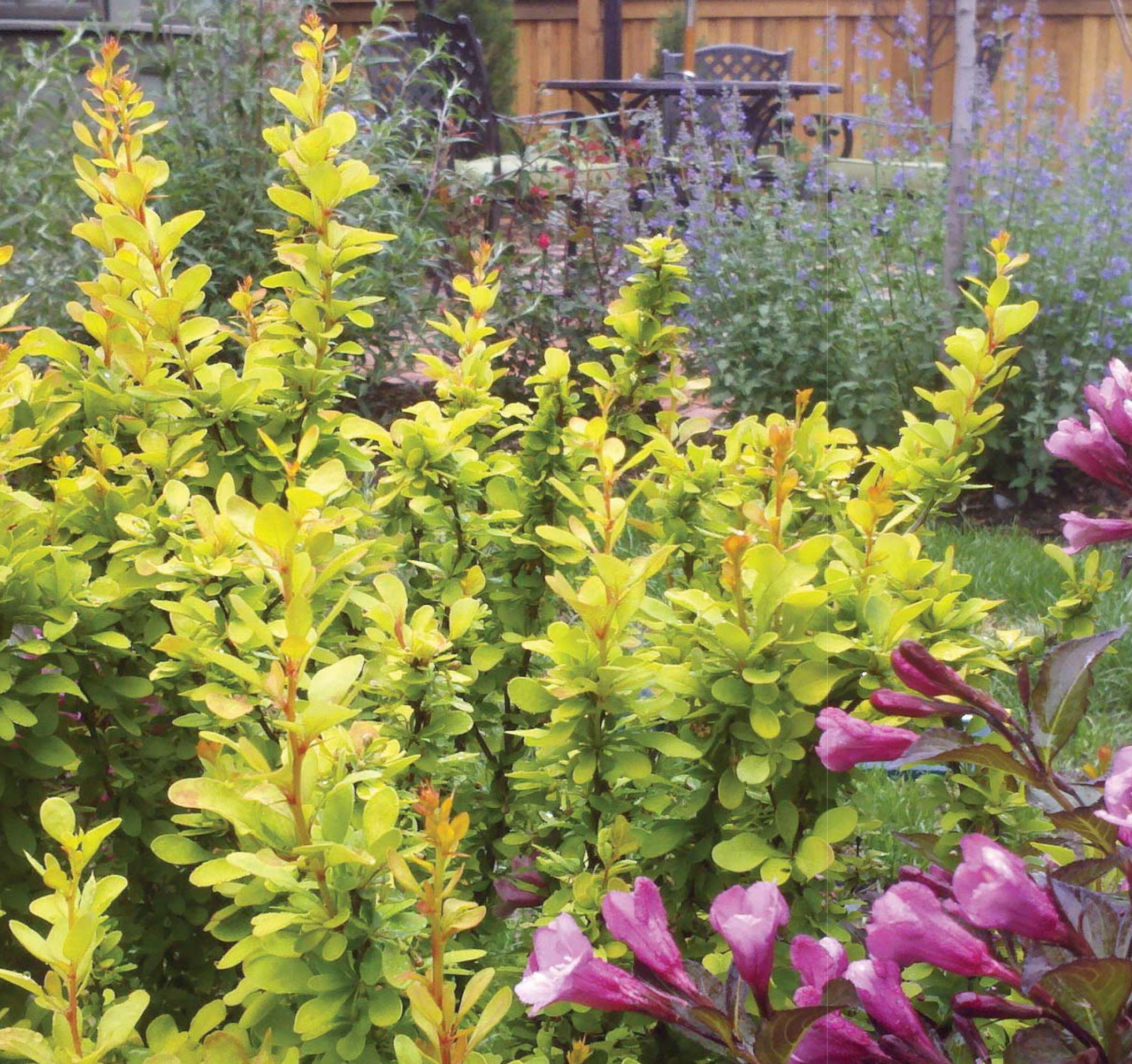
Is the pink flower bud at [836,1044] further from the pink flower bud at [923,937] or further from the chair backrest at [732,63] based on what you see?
the chair backrest at [732,63]

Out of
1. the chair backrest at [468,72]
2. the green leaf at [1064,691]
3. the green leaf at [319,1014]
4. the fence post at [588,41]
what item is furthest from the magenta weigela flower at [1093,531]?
the fence post at [588,41]

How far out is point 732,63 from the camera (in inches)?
275

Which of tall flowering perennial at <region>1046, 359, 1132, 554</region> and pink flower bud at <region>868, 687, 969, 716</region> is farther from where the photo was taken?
tall flowering perennial at <region>1046, 359, 1132, 554</region>

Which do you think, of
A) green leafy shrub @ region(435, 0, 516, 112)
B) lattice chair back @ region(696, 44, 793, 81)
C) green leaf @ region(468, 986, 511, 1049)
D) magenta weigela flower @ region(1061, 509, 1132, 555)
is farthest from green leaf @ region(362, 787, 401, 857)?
green leafy shrub @ region(435, 0, 516, 112)

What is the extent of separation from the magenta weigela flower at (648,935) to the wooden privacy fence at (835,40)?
3481 mm

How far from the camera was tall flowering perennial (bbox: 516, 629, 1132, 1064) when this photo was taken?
66cm

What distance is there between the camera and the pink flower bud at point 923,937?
70cm

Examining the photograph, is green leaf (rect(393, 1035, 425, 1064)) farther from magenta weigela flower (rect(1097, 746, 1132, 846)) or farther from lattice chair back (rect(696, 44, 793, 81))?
lattice chair back (rect(696, 44, 793, 81))

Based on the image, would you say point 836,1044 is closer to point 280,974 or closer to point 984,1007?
point 984,1007

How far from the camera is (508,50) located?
10.7 metres

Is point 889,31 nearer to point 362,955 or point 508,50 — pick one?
point 362,955

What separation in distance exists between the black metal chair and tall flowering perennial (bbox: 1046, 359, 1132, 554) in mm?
5324

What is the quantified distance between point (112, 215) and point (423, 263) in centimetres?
311

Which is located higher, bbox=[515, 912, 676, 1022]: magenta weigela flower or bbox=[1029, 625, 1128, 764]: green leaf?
bbox=[1029, 625, 1128, 764]: green leaf
